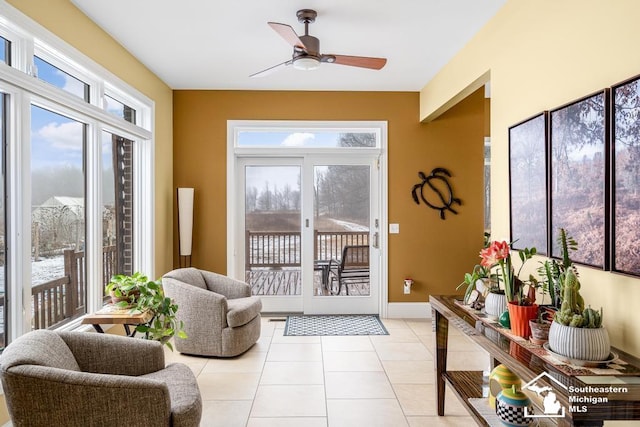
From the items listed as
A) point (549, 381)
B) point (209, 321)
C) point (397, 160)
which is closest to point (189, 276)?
point (209, 321)

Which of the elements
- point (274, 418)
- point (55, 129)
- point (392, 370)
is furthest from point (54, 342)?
point (392, 370)

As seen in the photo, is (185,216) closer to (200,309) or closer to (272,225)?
(272,225)

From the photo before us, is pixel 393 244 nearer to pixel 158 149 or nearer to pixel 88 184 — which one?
pixel 158 149

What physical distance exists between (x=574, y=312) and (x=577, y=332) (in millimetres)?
92

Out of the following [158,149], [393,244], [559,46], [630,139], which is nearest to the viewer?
[630,139]

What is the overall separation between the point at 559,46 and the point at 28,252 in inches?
129

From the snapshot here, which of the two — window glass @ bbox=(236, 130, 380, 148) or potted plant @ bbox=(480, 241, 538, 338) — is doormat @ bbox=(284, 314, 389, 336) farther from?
potted plant @ bbox=(480, 241, 538, 338)

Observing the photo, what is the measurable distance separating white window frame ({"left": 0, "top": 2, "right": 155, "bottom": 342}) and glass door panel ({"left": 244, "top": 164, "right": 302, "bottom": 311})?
169 cm

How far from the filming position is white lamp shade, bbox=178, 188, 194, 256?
4.89 metres

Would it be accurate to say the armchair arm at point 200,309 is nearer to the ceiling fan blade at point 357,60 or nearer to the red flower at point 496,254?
the ceiling fan blade at point 357,60

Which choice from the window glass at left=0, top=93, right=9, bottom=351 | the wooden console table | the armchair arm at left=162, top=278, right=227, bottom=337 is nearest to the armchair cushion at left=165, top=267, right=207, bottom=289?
the armchair arm at left=162, top=278, right=227, bottom=337

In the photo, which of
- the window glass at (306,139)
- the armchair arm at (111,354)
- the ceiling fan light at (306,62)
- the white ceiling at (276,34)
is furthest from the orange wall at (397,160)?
the armchair arm at (111,354)

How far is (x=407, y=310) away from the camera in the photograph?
5281 millimetres

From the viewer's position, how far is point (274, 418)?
2760mm
